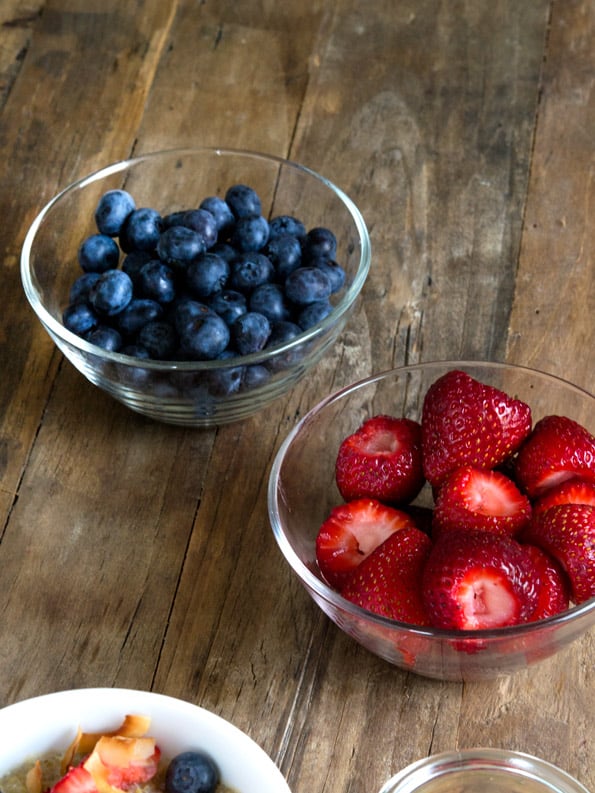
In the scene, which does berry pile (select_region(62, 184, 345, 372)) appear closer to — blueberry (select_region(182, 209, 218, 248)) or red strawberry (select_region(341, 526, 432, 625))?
blueberry (select_region(182, 209, 218, 248))

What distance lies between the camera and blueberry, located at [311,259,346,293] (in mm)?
1197

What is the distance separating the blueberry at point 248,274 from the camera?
3.80 feet

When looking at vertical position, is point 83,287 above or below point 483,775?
above

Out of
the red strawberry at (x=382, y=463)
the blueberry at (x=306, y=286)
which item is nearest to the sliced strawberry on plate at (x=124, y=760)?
the red strawberry at (x=382, y=463)

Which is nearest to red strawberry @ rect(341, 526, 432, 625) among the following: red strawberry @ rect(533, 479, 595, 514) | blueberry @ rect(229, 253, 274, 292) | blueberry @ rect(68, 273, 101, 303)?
red strawberry @ rect(533, 479, 595, 514)

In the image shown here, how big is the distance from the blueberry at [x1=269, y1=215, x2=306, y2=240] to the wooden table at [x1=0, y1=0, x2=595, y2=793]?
14 centimetres

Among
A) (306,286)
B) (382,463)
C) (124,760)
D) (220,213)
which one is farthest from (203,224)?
(124,760)

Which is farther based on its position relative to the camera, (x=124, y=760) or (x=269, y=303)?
(x=269, y=303)

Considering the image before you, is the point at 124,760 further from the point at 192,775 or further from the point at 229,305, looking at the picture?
the point at 229,305

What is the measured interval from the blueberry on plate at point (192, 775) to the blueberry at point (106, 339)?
435 mm

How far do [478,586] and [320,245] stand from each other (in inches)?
20.5

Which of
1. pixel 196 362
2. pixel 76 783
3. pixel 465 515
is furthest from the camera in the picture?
pixel 196 362

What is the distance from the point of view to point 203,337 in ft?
3.55

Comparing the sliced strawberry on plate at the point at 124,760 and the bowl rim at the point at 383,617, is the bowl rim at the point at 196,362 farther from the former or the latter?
the sliced strawberry on plate at the point at 124,760
